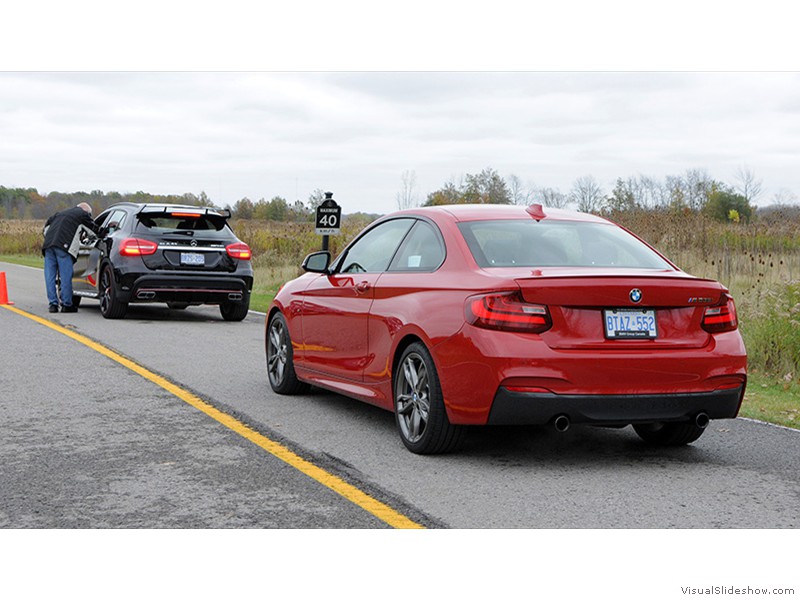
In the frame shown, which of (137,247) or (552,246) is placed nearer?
(552,246)

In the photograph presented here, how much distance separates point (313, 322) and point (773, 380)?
4891 mm

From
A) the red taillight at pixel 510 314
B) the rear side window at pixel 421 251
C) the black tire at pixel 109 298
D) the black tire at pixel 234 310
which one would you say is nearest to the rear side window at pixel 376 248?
the rear side window at pixel 421 251

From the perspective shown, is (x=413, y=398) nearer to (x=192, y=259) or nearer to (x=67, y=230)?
(x=192, y=259)

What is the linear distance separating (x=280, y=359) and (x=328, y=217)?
1219 cm

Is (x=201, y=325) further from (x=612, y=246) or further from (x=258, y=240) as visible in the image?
(x=258, y=240)

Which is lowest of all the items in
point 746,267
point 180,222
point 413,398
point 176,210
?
point 413,398

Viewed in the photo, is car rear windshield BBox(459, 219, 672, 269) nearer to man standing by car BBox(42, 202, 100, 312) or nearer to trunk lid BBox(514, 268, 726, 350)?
trunk lid BBox(514, 268, 726, 350)

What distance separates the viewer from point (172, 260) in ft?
50.5

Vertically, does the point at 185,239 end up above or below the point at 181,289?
above

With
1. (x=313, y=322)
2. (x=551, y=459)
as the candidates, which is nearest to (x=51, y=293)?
(x=313, y=322)

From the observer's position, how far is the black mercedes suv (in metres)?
15.3

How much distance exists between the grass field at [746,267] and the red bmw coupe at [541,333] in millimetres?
2137

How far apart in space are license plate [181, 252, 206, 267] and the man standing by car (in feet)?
6.43

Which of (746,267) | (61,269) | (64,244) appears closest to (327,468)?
(746,267)
